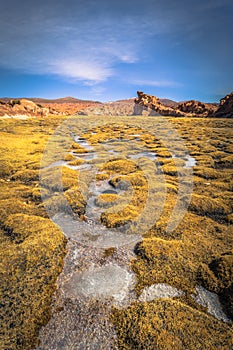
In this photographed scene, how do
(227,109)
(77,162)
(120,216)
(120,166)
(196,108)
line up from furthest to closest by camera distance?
(196,108), (227,109), (77,162), (120,166), (120,216)

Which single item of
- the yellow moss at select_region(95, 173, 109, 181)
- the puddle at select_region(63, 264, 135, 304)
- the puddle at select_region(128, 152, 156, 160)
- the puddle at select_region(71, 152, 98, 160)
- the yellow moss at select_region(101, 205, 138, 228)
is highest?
the puddle at select_region(128, 152, 156, 160)

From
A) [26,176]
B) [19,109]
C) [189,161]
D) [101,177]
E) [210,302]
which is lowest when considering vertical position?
[210,302]

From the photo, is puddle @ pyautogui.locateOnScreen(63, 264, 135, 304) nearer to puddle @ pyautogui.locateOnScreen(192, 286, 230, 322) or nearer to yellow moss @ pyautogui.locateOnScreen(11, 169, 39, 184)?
puddle @ pyautogui.locateOnScreen(192, 286, 230, 322)

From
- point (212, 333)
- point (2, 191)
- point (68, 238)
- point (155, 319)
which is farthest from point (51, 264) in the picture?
point (2, 191)

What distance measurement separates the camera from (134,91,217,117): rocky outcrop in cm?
9731

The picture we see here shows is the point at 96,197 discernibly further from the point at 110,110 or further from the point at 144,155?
the point at 110,110

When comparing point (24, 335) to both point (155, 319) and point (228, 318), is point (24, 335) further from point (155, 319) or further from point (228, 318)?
point (228, 318)

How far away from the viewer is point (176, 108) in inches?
4498

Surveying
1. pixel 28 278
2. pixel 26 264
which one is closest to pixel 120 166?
pixel 26 264

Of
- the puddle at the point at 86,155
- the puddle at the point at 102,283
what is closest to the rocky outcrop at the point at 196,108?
the puddle at the point at 86,155

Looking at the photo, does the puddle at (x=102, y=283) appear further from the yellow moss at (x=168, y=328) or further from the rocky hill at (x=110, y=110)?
the rocky hill at (x=110, y=110)

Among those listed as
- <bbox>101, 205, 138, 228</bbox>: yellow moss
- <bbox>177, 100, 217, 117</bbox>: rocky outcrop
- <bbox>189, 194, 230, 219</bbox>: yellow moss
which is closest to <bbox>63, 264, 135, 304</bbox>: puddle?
<bbox>101, 205, 138, 228</bbox>: yellow moss

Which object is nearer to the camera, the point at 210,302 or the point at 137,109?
the point at 210,302

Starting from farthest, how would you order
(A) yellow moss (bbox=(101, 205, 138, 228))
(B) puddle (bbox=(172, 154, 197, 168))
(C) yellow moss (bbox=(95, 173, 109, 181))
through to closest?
(B) puddle (bbox=(172, 154, 197, 168)) < (C) yellow moss (bbox=(95, 173, 109, 181)) < (A) yellow moss (bbox=(101, 205, 138, 228))
